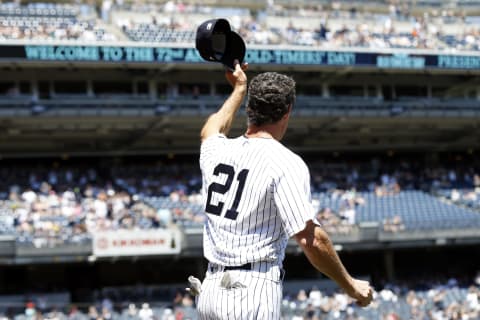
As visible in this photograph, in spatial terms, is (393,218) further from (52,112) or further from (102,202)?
(52,112)

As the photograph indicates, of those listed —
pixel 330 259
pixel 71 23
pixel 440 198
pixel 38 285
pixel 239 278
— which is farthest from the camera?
pixel 440 198

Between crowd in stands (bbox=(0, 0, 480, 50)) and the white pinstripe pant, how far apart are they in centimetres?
2207

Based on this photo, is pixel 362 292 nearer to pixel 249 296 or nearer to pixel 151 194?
pixel 249 296

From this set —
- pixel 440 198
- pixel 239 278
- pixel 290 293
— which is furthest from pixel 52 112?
pixel 239 278

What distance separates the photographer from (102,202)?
80.0 feet

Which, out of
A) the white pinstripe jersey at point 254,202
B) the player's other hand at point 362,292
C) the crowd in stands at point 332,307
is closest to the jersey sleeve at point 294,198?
the white pinstripe jersey at point 254,202

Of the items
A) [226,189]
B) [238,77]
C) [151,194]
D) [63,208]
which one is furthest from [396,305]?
[226,189]

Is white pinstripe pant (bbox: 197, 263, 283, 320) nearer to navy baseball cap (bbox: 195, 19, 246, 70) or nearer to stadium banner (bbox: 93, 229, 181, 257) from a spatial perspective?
navy baseball cap (bbox: 195, 19, 246, 70)

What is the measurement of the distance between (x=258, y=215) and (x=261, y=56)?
23.1 meters

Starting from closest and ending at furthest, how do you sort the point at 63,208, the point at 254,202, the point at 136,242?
the point at 254,202, the point at 136,242, the point at 63,208

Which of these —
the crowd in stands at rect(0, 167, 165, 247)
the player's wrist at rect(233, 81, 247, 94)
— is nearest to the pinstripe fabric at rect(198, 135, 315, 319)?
the player's wrist at rect(233, 81, 247, 94)

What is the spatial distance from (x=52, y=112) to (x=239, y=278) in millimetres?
22691

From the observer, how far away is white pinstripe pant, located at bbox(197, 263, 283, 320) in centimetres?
371

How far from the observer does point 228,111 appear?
4.33 metres
